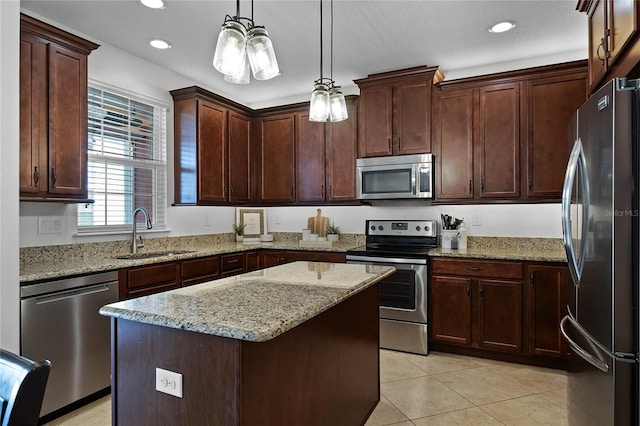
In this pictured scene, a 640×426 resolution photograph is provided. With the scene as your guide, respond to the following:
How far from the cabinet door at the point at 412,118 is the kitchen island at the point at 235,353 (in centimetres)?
225

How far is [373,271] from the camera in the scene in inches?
84.1

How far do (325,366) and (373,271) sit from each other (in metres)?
0.63

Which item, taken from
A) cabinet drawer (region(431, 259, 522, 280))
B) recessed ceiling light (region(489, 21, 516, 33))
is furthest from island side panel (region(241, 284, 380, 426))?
recessed ceiling light (region(489, 21, 516, 33))

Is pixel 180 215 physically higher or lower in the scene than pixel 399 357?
higher

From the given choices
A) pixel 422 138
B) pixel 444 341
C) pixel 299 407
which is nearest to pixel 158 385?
pixel 299 407

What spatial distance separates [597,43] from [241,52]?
6.51 feet

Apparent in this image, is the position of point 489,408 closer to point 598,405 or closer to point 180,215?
point 598,405

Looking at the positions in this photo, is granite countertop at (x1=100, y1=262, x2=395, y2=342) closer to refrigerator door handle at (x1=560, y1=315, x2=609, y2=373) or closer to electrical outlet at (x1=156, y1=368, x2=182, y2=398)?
electrical outlet at (x1=156, y1=368, x2=182, y2=398)

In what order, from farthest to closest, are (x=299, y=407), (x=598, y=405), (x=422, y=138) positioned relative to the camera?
(x=422, y=138) → (x=598, y=405) → (x=299, y=407)

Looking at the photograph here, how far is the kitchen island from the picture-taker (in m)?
1.19

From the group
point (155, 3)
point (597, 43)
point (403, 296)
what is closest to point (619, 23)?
point (597, 43)

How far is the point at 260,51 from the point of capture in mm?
1523

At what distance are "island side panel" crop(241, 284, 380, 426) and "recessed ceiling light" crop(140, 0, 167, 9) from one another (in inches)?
91.8

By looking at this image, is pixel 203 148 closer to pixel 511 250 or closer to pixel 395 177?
pixel 395 177
